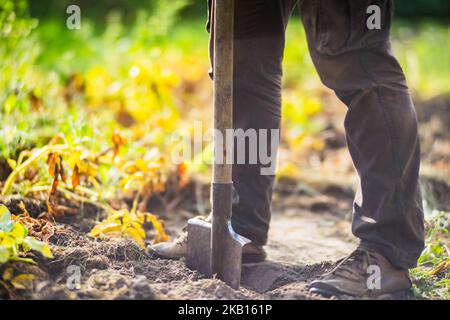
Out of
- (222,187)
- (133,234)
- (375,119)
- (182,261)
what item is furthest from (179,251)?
(375,119)

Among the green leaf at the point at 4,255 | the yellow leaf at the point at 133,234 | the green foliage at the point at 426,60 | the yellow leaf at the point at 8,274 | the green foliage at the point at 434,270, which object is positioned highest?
the green foliage at the point at 426,60

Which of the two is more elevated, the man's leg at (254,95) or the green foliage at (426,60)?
the green foliage at (426,60)

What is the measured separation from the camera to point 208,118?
14.6 ft

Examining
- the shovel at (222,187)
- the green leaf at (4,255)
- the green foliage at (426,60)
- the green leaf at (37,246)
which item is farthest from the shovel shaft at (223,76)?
the green foliage at (426,60)

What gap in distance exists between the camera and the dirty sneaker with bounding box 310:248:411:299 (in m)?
2.09

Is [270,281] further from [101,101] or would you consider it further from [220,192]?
[101,101]

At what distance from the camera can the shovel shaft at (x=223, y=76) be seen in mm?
2164

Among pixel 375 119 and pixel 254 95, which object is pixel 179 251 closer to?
pixel 254 95

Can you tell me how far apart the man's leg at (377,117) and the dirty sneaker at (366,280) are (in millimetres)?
31

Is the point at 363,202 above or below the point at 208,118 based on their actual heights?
below

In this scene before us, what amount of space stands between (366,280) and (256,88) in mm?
751

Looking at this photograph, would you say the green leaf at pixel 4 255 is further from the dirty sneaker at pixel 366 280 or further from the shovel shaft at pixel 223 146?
the dirty sneaker at pixel 366 280

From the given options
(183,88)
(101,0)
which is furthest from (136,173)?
(101,0)
